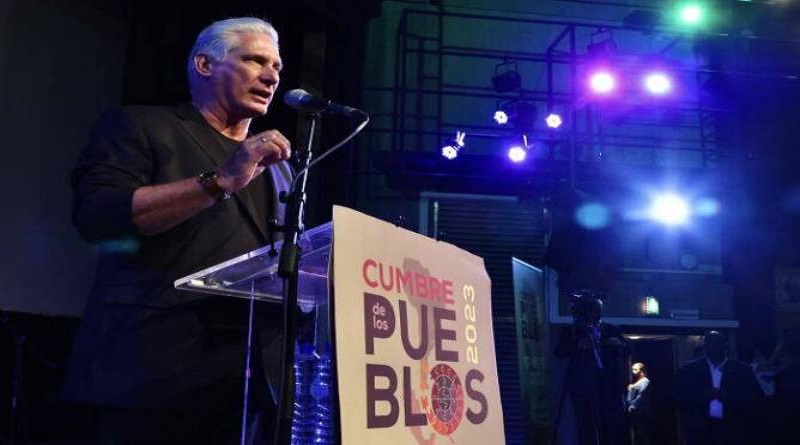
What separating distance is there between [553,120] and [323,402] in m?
6.93

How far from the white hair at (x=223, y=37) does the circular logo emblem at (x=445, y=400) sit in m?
0.92

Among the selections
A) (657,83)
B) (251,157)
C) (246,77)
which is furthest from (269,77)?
(657,83)

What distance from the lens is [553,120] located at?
26.3 feet

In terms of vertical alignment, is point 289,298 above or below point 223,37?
below

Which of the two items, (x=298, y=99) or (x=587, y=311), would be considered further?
(x=587, y=311)

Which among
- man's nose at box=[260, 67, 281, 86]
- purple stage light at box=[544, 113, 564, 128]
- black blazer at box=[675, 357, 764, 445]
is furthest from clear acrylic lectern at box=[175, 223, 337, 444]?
purple stage light at box=[544, 113, 564, 128]

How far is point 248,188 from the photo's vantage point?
1.65 m

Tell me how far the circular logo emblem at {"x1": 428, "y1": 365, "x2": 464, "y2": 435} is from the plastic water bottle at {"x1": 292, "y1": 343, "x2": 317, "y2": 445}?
0.94ft

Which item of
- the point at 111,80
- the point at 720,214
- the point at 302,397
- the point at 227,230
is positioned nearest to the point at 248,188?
the point at 227,230

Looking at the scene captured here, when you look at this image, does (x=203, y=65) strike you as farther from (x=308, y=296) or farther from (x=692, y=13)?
(x=692, y=13)

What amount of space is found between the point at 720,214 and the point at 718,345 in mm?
2649

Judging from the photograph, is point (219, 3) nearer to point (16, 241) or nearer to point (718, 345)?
point (16, 241)

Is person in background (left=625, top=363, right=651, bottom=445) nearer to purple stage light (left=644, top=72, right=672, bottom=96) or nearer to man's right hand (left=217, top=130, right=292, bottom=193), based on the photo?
purple stage light (left=644, top=72, right=672, bottom=96)

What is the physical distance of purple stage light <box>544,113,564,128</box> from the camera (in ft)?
26.3
